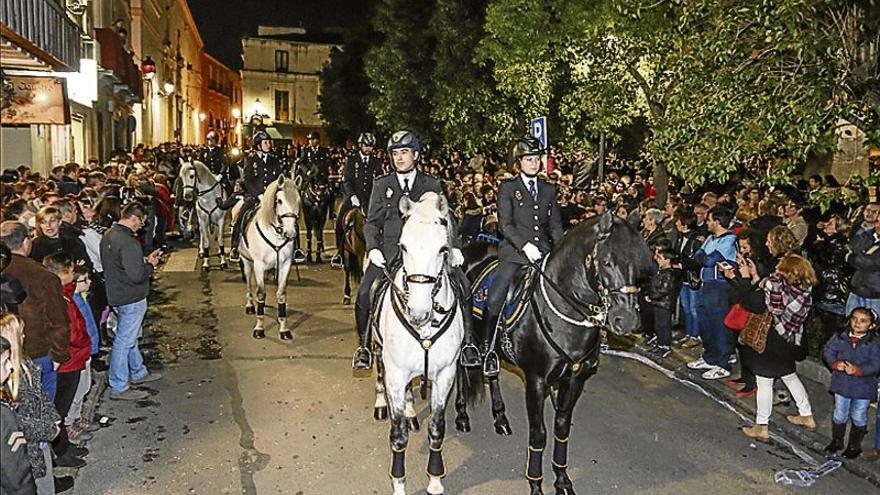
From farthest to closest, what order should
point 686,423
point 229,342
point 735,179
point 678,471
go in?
point 735,179 < point 229,342 < point 686,423 < point 678,471

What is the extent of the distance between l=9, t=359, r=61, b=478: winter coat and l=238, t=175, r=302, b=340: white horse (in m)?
6.68

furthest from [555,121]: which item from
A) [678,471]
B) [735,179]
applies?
[678,471]

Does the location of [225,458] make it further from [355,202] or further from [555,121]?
[555,121]

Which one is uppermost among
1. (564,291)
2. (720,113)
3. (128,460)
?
(720,113)

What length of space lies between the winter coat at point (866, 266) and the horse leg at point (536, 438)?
4778mm

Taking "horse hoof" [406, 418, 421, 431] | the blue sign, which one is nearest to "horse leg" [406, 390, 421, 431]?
"horse hoof" [406, 418, 421, 431]

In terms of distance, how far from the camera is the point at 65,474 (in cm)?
750

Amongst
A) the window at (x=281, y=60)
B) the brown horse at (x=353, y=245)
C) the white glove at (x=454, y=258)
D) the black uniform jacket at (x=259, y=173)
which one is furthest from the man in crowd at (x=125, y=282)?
the window at (x=281, y=60)

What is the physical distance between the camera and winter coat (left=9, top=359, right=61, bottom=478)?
5.49 m

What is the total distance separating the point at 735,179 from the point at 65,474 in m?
17.2

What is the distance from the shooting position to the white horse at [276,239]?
12523mm

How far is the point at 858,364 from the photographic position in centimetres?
788

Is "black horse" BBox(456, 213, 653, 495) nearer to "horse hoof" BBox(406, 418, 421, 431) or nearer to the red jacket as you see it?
"horse hoof" BBox(406, 418, 421, 431)

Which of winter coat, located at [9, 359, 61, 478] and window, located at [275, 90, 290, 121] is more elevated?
window, located at [275, 90, 290, 121]
